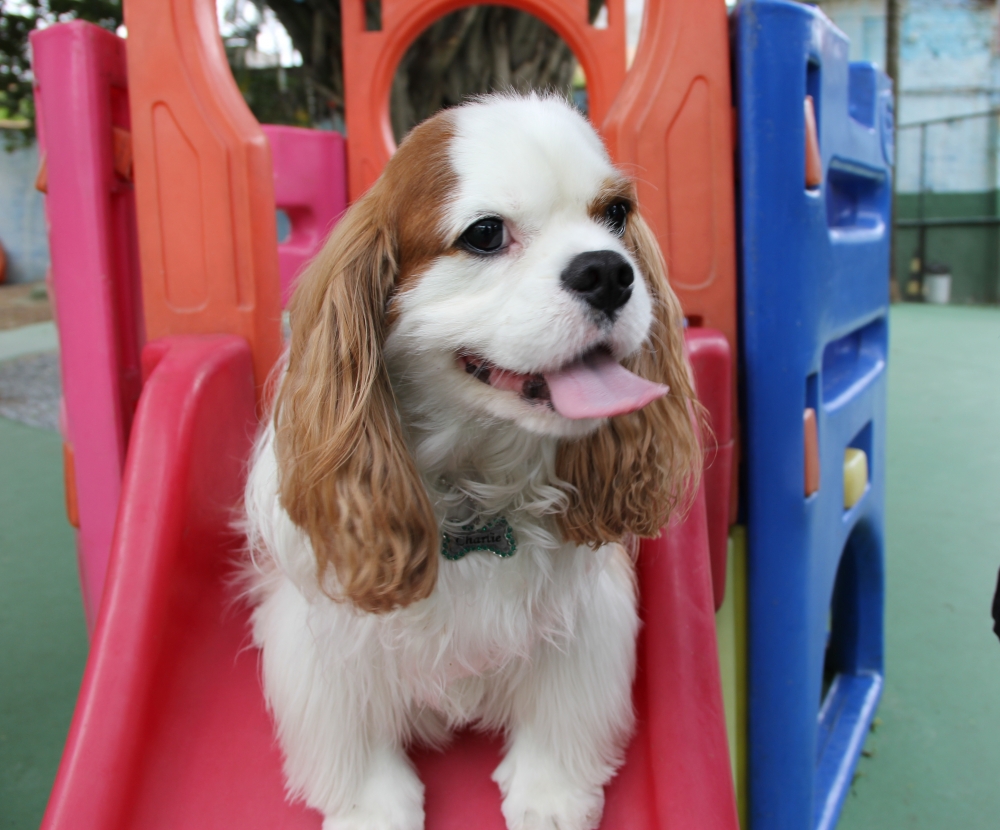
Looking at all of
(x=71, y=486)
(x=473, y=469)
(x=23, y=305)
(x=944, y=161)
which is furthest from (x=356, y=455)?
(x=944, y=161)

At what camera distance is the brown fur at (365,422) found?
1.05 meters

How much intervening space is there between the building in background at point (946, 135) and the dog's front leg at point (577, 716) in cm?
1132

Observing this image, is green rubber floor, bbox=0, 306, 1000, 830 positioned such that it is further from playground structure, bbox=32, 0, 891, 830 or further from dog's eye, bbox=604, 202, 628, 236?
dog's eye, bbox=604, 202, 628, 236

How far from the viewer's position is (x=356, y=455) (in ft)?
3.44

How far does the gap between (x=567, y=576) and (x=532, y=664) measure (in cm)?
18

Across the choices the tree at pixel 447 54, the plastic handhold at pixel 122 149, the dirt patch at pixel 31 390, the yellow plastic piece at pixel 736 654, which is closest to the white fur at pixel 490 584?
the yellow plastic piece at pixel 736 654

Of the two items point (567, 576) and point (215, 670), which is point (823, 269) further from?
point (215, 670)

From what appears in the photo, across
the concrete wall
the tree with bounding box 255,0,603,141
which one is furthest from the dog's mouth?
the concrete wall

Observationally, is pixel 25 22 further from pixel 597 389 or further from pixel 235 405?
pixel 597 389

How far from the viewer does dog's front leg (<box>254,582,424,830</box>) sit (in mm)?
1196

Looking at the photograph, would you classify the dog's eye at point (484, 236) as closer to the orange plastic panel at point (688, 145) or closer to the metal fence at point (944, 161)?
the orange plastic panel at point (688, 145)

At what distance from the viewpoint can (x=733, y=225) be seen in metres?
1.53

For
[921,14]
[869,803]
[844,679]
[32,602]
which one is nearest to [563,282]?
[869,803]

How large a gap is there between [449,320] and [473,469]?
0.25 m
